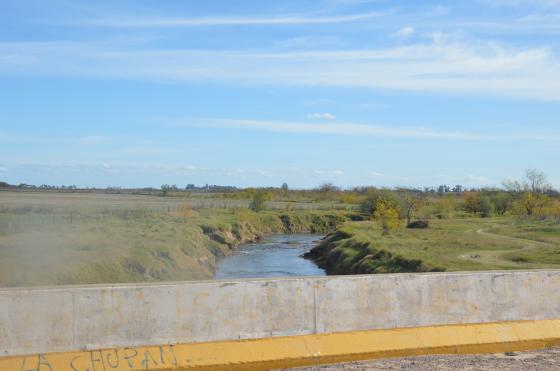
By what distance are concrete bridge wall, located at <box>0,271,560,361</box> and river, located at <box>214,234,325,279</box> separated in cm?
2926

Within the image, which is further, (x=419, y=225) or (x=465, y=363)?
(x=419, y=225)

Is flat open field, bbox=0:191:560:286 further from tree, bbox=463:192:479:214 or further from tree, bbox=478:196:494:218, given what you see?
tree, bbox=463:192:479:214

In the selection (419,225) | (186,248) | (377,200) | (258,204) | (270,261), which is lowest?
(270,261)

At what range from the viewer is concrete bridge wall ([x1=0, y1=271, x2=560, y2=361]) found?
7648mm

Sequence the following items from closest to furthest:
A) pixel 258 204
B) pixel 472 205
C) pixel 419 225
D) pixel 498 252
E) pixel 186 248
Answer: pixel 498 252
pixel 186 248
pixel 419 225
pixel 258 204
pixel 472 205

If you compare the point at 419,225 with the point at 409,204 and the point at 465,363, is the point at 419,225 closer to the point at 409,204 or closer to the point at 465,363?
the point at 409,204

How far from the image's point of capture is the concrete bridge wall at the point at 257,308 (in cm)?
765

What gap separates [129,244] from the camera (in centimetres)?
4131

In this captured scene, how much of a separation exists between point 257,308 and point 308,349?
79 centimetres

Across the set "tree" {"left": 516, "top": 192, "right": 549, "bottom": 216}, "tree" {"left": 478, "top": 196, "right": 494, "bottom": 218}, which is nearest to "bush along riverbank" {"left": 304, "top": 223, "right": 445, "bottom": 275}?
"tree" {"left": 516, "top": 192, "right": 549, "bottom": 216}

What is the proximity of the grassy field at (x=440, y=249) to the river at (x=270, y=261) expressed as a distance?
1726mm

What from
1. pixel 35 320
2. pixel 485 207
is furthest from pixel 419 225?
pixel 35 320

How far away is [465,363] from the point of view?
8.55 metres

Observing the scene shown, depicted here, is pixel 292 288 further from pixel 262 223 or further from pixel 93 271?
pixel 262 223
